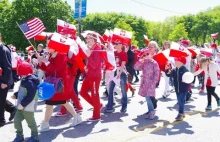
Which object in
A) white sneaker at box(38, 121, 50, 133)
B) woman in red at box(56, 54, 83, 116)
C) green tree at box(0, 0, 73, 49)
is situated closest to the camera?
white sneaker at box(38, 121, 50, 133)

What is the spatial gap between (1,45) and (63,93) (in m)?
1.53

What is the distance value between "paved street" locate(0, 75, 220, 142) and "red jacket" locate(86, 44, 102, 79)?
1.04m

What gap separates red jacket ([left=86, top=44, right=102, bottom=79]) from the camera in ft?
22.1

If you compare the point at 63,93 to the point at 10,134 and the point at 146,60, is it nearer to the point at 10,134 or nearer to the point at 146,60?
the point at 10,134

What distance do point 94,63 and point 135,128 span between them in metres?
1.60

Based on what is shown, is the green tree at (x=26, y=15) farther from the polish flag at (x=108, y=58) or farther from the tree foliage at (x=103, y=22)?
the polish flag at (x=108, y=58)

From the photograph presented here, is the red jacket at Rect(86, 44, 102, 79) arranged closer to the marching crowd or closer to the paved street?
the marching crowd

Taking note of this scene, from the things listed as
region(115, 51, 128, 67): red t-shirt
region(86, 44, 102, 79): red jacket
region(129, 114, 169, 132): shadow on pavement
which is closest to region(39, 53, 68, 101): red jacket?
region(86, 44, 102, 79): red jacket

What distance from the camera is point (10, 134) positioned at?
579 cm

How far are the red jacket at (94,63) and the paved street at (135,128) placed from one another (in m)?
1.04

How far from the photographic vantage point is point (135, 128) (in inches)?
251

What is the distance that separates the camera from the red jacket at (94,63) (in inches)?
265

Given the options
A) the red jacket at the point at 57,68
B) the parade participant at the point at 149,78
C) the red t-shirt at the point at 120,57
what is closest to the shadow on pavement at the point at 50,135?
the red jacket at the point at 57,68

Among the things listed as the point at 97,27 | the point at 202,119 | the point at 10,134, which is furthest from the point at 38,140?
the point at 97,27
